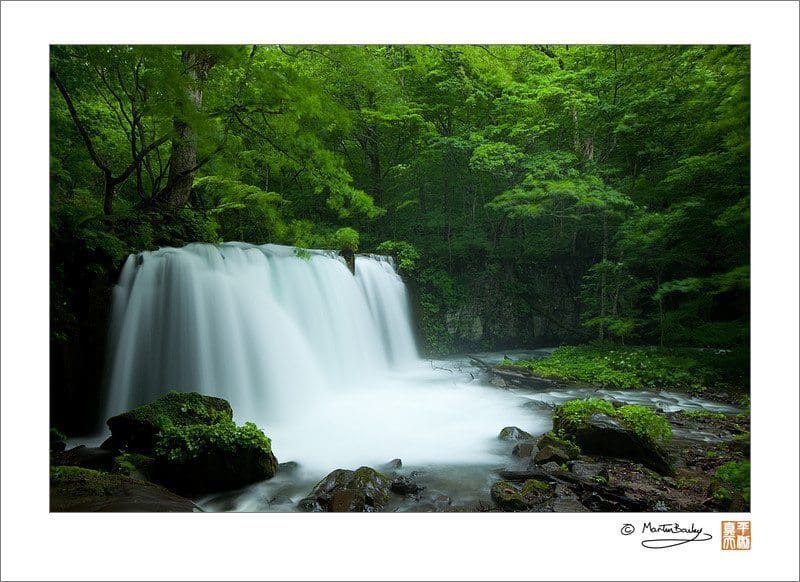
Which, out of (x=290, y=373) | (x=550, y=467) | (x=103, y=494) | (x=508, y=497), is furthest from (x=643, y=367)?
(x=103, y=494)

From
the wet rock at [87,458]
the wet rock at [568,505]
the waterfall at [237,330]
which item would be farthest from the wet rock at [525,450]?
the wet rock at [87,458]

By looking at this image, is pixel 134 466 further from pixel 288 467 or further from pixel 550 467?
pixel 550 467

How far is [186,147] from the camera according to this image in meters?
5.48

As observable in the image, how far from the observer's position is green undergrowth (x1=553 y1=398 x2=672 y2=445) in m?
3.72

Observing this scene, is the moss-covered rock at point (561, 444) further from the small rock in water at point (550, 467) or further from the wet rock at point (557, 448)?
the small rock in water at point (550, 467)

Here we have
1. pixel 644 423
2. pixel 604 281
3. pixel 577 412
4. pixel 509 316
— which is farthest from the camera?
pixel 509 316

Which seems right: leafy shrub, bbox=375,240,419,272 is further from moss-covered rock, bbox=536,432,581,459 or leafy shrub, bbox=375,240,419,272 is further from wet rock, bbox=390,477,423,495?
wet rock, bbox=390,477,423,495

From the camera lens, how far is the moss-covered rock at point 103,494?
2701mm

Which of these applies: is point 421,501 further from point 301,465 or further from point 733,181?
point 733,181

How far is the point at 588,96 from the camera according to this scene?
22.1 ft

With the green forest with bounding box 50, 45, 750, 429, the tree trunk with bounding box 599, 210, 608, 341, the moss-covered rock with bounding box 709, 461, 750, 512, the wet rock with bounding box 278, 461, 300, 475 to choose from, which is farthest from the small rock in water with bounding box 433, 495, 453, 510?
the tree trunk with bounding box 599, 210, 608, 341

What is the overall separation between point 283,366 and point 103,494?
8.49 feet

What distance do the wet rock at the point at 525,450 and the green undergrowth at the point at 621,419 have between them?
0.28 meters
